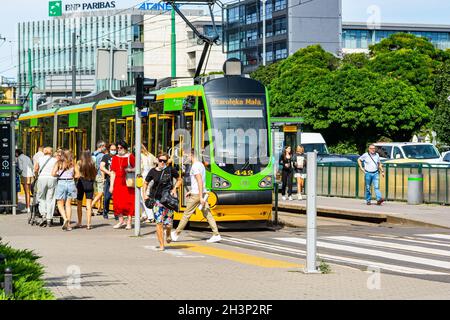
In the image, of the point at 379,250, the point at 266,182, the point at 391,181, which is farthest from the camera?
the point at 391,181

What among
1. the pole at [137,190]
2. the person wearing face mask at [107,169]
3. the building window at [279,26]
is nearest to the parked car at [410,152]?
the person wearing face mask at [107,169]

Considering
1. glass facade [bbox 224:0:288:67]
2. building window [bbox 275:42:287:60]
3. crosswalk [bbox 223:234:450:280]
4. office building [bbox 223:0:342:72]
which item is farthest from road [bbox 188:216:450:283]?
glass facade [bbox 224:0:288:67]

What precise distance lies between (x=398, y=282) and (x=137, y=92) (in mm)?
9188

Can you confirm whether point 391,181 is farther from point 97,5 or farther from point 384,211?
point 97,5

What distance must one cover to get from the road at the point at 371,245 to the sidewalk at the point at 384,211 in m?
0.46

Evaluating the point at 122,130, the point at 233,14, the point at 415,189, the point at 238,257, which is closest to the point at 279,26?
the point at 233,14

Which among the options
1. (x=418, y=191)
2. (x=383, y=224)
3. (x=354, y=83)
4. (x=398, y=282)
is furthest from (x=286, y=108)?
(x=398, y=282)

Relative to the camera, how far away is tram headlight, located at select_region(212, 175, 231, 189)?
2200 centimetres

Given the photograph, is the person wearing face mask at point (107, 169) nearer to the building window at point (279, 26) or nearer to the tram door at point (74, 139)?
the tram door at point (74, 139)

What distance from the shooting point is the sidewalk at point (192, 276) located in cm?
1153

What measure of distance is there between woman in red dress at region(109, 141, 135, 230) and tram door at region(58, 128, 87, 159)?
8931mm

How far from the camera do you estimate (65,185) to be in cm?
2238

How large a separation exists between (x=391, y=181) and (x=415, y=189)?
70.0 inches

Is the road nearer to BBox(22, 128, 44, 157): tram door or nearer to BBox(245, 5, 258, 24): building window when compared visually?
BBox(22, 128, 44, 157): tram door
